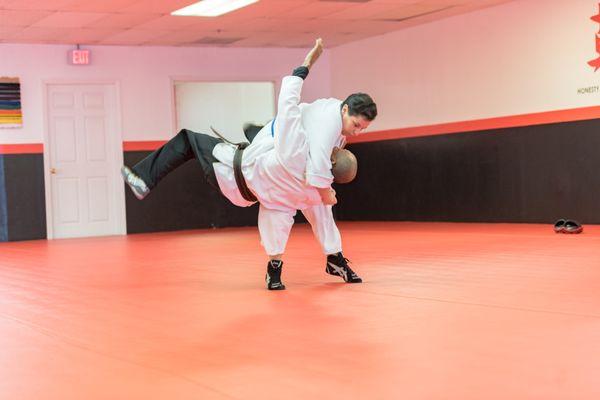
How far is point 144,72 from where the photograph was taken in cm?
1412

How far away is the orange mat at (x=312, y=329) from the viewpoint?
2.94 m

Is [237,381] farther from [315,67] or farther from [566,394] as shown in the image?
[315,67]

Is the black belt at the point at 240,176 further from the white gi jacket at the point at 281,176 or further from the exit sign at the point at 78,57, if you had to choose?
the exit sign at the point at 78,57

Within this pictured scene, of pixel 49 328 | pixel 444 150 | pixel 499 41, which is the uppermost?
pixel 499 41

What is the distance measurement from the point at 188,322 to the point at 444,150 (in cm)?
924

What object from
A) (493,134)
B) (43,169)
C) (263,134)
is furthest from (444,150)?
(263,134)

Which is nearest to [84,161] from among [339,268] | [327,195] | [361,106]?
[339,268]

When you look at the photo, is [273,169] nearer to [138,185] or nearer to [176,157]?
[176,157]

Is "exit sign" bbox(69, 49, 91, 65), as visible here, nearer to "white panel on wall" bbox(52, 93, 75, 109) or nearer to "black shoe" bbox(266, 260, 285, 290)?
"white panel on wall" bbox(52, 93, 75, 109)

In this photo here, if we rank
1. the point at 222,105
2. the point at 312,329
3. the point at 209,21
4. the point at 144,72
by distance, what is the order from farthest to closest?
the point at 222,105
the point at 144,72
the point at 209,21
the point at 312,329

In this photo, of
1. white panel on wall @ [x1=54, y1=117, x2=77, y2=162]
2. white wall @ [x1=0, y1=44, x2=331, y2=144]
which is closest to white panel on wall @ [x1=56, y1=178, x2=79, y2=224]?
white panel on wall @ [x1=54, y1=117, x2=77, y2=162]

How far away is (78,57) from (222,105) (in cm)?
322

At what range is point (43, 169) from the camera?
1355 centimetres

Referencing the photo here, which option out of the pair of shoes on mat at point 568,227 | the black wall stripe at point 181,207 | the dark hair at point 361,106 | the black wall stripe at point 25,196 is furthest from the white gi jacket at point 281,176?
the black wall stripe at point 181,207
